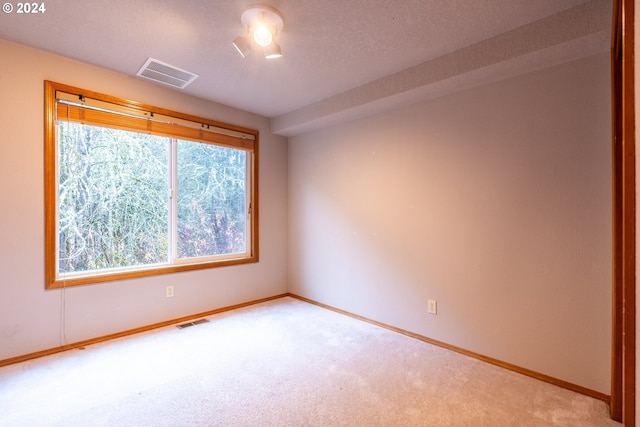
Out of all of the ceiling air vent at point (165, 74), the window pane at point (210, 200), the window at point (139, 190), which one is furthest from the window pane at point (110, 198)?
the ceiling air vent at point (165, 74)

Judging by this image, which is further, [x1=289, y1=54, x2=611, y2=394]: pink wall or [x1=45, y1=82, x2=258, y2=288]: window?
[x1=45, y1=82, x2=258, y2=288]: window

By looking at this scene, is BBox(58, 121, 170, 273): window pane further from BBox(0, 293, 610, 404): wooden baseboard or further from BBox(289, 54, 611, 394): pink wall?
BBox(289, 54, 611, 394): pink wall

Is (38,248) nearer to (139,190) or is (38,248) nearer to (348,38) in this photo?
(139,190)

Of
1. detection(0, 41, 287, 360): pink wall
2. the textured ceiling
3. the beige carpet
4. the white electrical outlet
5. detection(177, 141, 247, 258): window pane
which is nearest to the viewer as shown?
the beige carpet

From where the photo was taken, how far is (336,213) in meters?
3.59

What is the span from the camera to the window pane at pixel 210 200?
3291mm

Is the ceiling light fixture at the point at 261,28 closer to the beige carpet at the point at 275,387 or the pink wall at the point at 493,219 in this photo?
the pink wall at the point at 493,219

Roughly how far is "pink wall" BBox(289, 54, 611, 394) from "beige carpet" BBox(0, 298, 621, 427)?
329 millimetres

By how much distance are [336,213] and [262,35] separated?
81.9 inches

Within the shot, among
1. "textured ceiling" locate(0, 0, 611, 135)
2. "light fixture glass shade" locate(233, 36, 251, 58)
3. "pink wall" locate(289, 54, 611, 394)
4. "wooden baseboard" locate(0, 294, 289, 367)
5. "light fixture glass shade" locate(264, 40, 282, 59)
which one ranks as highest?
"textured ceiling" locate(0, 0, 611, 135)

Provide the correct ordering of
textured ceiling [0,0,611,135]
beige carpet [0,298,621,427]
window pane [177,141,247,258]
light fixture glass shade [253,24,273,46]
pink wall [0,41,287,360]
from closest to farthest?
beige carpet [0,298,621,427] → textured ceiling [0,0,611,135] → light fixture glass shade [253,24,273,46] → pink wall [0,41,287,360] → window pane [177,141,247,258]

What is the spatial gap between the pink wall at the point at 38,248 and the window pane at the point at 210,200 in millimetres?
423

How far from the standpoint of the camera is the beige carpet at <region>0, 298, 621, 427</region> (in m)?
1.71

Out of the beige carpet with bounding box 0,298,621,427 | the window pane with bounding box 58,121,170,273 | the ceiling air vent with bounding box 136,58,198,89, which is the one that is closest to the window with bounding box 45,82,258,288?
the window pane with bounding box 58,121,170,273
